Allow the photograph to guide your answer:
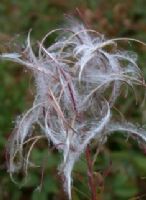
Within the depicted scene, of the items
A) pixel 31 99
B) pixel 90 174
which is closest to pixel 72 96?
pixel 90 174

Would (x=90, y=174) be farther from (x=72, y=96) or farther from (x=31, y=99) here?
(x=31, y=99)

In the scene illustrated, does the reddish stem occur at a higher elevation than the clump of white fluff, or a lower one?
lower

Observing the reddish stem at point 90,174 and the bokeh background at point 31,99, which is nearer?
the reddish stem at point 90,174

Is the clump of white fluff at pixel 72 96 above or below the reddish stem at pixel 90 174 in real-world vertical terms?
above

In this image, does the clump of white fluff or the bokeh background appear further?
the bokeh background

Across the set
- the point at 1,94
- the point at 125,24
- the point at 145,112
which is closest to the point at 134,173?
the point at 145,112
